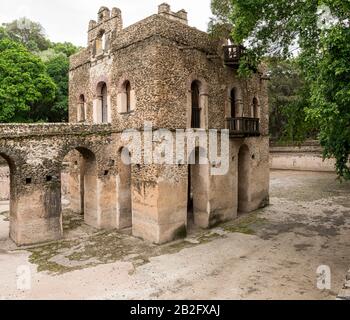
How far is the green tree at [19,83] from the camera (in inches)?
A: 1011

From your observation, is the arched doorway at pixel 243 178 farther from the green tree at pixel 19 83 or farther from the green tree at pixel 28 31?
the green tree at pixel 28 31

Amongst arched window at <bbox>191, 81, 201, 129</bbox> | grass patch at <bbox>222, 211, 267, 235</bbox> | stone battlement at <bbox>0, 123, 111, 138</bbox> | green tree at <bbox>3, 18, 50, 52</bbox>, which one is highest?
green tree at <bbox>3, 18, 50, 52</bbox>

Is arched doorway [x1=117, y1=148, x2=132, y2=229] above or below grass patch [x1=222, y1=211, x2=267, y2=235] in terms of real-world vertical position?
above

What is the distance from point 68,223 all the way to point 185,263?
7926 millimetres

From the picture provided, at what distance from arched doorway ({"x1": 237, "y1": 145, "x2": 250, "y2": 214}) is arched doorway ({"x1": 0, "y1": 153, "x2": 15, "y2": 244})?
11863mm

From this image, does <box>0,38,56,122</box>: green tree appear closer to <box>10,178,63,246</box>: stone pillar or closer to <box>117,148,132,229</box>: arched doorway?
<box>10,178,63,246</box>: stone pillar

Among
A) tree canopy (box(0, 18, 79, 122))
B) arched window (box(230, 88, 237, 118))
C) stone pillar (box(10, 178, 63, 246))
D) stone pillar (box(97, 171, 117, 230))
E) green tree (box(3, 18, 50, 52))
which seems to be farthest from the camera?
green tree (box(3, 18, 50, 52))

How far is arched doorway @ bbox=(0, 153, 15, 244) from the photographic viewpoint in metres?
14.0

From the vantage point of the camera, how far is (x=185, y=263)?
11648mm

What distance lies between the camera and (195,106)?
15562 mm

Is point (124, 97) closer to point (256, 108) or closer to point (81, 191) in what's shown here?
point (81, 191)

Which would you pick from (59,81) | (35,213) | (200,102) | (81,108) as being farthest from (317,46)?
(59,81)

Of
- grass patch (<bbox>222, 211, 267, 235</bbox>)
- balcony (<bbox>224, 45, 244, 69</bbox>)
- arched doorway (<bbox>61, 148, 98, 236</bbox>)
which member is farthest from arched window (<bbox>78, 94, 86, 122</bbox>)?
grass patch (<bbox>222, 211, 267, 235</bbox>)

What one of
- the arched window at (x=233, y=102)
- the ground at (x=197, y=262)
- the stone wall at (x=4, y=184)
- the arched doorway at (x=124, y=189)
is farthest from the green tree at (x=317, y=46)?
the stone wall at (x=4, y=184)
